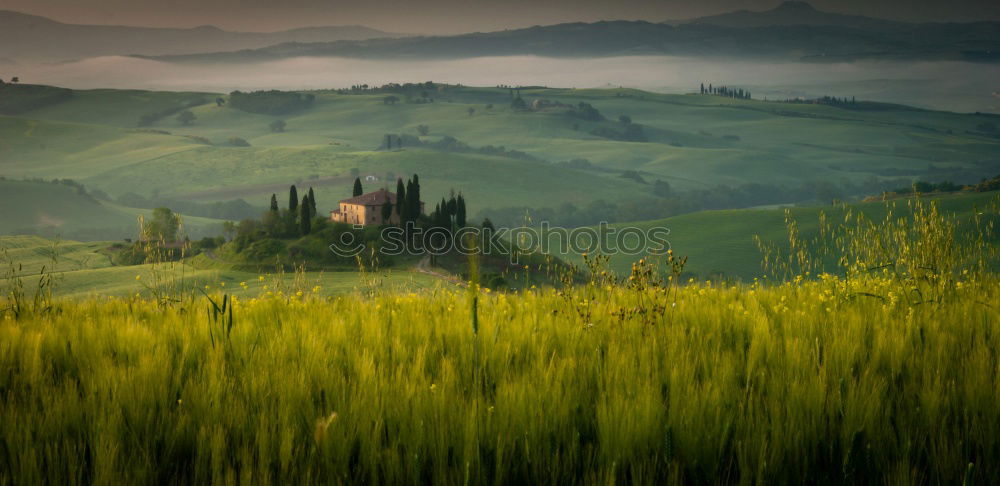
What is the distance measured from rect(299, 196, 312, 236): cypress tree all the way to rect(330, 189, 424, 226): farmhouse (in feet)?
27.5

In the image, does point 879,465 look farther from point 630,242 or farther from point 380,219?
point 630,242

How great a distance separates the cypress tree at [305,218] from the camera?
5123 inches

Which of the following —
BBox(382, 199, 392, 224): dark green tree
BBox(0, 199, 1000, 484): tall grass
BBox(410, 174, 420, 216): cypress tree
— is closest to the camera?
BBox(0, 199, 1000, 484): tall grass

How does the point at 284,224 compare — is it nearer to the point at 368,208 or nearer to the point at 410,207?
the point at 368,208

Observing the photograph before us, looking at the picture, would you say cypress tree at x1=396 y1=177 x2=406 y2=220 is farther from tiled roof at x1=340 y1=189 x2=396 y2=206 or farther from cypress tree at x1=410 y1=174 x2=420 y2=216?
tiled roof at x1=340 y1=189 x2=396 y2=206

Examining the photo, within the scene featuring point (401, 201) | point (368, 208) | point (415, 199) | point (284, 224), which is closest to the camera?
point (415, 199)

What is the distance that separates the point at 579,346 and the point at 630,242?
6529 inches

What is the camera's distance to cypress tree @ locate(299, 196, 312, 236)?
130 meters

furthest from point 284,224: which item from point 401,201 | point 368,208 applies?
point 401,201

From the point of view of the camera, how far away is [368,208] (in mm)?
139000

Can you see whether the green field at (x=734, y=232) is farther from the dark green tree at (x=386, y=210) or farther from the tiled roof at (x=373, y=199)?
the tiled roof at (x=373, y=199)

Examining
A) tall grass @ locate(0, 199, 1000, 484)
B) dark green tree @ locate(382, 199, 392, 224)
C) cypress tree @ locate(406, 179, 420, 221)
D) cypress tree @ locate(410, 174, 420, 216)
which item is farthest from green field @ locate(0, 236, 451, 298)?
dark green tree @ locate(382, 199, 392, 224)

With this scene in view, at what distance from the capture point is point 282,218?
443ft

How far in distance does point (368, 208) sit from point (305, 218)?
12.9m
